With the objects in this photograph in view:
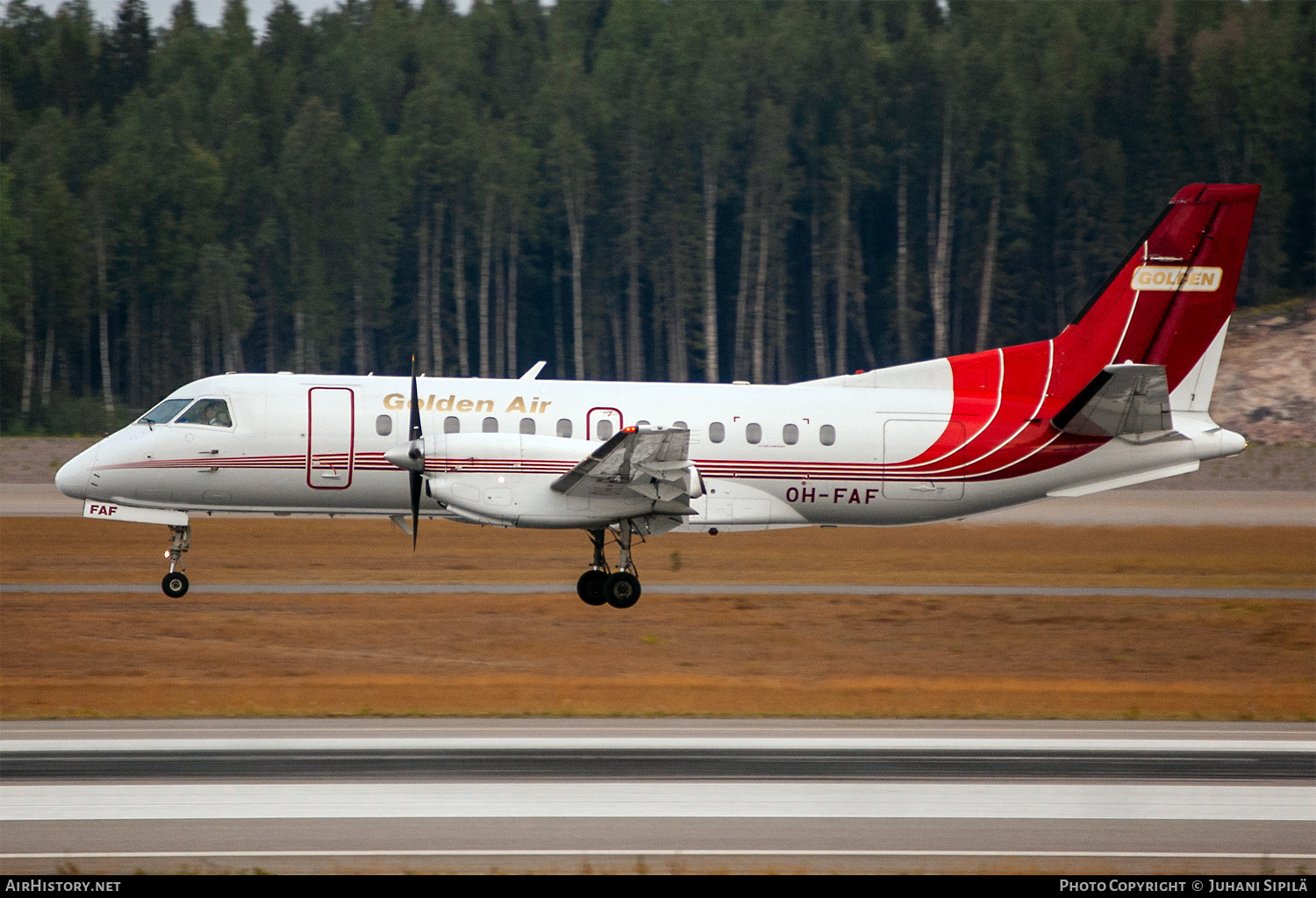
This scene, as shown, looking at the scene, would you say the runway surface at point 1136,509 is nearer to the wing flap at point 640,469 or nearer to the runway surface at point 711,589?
the runway surface at point 711,589

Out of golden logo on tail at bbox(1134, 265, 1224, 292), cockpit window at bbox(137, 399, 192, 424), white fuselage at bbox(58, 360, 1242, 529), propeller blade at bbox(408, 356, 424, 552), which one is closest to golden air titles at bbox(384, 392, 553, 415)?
white fuselage at bbox(58, 360, 1242, 529)

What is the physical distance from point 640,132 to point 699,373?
12.2m

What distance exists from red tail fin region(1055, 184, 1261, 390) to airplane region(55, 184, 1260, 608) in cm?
3

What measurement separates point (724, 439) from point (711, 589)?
4537mm

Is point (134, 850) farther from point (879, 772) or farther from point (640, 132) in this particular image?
point (640, 132)

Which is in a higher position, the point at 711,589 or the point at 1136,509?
the point at 1136,509

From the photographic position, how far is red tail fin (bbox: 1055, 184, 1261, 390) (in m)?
22.5

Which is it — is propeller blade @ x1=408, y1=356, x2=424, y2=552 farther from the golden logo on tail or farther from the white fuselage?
the golden logo on tail

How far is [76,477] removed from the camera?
68.1ft

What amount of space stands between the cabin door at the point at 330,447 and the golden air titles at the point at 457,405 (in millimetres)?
661

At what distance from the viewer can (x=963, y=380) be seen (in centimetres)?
2253

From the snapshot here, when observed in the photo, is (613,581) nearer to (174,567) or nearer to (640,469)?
(640,469)

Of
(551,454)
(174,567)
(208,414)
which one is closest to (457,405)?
(551,454)

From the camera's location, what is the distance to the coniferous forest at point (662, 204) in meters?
60.1
